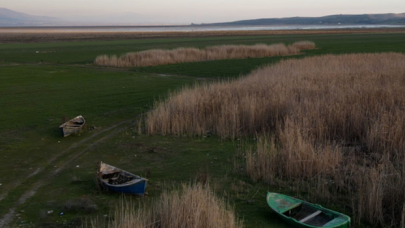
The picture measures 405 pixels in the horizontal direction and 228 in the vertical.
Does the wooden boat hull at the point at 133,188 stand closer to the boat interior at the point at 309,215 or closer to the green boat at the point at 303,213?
the green boat at the point at 303,213

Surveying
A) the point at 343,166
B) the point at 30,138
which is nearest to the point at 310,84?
the point at 343,166

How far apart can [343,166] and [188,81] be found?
17461 mm

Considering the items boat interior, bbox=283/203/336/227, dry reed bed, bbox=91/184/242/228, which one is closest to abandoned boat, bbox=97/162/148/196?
dry reed bed, bbox=91/184/242/228

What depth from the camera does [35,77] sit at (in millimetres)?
28672

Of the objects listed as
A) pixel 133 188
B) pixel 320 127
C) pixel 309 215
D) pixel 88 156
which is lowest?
pixel 88 156

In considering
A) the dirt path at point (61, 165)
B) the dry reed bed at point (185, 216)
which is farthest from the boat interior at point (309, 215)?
the dirt path at point (61, 165)

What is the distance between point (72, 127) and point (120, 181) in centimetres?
515

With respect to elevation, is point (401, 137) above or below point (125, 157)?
above

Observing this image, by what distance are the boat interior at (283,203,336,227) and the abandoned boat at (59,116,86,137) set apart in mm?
8437

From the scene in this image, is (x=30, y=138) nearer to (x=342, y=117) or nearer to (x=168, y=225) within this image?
(x=168, y=225)

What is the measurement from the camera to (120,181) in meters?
9.25

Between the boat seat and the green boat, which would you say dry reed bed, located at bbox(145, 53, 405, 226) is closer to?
the green boat

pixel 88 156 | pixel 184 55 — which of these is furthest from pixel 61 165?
pixel 184 55

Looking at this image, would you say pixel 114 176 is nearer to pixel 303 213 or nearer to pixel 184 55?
pixel 303 213
